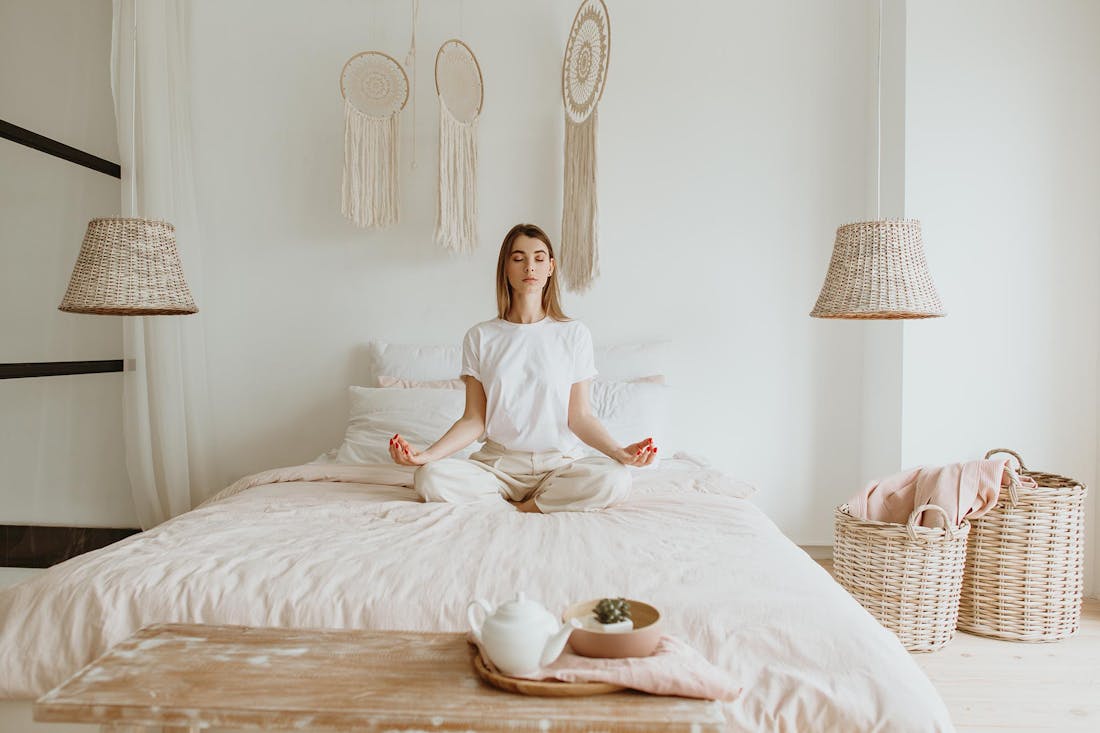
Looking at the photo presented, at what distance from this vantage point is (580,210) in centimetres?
322

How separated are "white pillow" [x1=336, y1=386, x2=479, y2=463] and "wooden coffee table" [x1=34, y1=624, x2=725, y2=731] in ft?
5.19

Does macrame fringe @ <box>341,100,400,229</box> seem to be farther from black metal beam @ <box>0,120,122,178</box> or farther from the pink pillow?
black metal beam @ <box>0,120,122,178</box>

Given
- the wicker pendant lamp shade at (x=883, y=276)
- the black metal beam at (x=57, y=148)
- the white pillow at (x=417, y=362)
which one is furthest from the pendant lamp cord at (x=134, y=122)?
the wicker pendant lamp shade at (x=883, y=276)

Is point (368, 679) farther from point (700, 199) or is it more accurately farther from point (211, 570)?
point (700, 199)

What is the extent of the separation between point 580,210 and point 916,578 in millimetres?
1727

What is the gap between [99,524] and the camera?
3287 mm

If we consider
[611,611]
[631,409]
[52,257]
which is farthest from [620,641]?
[52,257]

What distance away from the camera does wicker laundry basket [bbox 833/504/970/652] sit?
2439 mm

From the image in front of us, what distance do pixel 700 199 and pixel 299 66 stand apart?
67.1 inches

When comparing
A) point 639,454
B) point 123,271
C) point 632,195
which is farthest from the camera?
point 632,195

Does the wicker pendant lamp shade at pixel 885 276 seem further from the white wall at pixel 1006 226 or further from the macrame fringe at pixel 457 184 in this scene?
the macrame fringe at pixel 457 184

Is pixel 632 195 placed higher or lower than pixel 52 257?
higher

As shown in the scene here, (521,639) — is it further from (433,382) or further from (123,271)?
(433,382)

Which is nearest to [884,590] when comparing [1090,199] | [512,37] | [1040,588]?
[1040,588]
